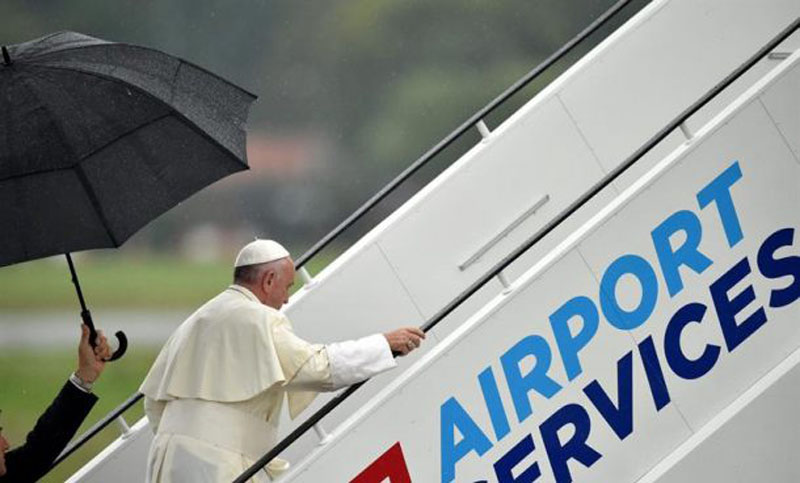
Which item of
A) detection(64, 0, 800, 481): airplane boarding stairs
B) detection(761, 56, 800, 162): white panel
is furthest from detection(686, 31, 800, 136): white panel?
detection(761, 56, 800, 162): white panel

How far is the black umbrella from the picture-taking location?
596 centimetres

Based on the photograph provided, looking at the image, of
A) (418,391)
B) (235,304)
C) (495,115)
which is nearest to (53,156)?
(235,304)

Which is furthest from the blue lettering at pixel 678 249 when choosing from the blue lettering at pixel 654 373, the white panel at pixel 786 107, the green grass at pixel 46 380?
the green grass at pixel 46 380

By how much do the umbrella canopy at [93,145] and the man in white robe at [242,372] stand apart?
374 mm

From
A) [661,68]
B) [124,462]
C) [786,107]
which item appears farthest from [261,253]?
[661,68]

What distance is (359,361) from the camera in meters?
6.13

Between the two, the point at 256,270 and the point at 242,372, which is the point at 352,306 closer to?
the point at 256,270

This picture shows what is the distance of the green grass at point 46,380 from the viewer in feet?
91.2

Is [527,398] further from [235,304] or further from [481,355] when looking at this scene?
[235,304]

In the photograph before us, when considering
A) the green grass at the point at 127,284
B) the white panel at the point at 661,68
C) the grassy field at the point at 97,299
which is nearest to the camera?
the white panel at the point at 661,68

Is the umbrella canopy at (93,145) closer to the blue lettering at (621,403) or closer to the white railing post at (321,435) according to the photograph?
the white railing post at (321,435)

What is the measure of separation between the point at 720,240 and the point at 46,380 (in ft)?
78.9

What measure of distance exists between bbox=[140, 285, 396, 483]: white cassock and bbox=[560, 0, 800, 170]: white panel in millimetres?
1628

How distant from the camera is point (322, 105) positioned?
3453 centimetres
